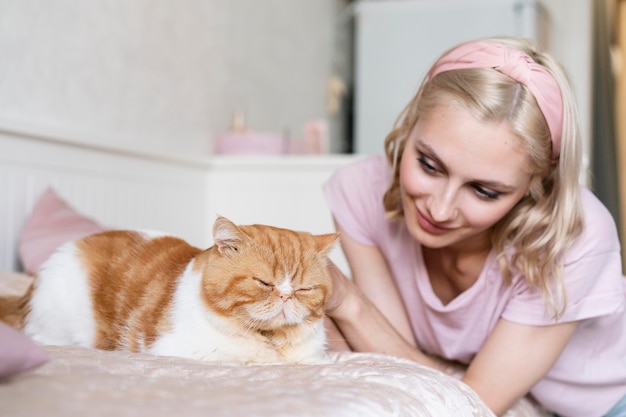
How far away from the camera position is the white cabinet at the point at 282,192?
8.55 ft

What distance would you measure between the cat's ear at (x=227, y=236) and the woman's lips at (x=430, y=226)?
0.41 meters

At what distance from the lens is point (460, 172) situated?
1.16 meters

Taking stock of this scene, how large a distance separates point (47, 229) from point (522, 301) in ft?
3.30

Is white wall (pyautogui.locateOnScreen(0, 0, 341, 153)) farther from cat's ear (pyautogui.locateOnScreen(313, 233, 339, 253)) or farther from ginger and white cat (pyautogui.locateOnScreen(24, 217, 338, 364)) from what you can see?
cat's ear (pyautogui.locateOnScreen(313, 233, 339, 253))

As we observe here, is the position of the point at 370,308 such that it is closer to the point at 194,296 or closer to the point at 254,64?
the point at 194,296

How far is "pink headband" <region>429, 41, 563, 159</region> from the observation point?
1.19 meters

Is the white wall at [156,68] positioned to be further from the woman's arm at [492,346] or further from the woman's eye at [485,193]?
the woman's eye at [485,193]

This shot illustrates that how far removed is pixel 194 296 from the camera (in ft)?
3.08

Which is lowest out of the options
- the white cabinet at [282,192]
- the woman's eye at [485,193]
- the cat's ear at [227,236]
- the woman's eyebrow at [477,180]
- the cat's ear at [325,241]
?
the white cabinet at [282,192]

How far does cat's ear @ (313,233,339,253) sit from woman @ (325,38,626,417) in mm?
155

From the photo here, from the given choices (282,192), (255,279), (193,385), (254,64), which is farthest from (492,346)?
(254,64)

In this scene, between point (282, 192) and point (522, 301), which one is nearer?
point (522, 301)

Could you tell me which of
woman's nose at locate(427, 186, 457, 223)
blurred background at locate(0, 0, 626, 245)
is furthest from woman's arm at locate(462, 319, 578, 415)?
blurred background at locate(0, 0, 626, 245)

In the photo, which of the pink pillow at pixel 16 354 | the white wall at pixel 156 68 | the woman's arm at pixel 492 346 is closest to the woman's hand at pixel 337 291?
the woman's arm at pixel 492 346
